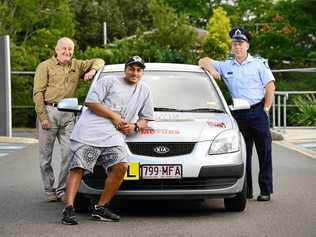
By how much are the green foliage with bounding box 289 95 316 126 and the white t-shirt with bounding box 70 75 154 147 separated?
15079 millimetres

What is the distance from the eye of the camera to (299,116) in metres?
23.9

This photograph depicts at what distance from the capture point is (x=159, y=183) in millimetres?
8789

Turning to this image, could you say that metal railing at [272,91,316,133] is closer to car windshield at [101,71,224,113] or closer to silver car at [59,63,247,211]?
car windshield at [101,71,224,113]

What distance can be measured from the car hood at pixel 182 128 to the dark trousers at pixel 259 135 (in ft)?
3.16

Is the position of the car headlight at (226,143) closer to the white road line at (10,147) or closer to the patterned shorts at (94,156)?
the patterned shorts at (94,156)

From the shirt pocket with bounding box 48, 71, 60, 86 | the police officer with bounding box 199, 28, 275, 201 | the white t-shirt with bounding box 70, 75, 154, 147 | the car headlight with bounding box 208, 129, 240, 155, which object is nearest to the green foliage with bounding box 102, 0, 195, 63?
the police officer with bounding box 199, 28, 275, 201

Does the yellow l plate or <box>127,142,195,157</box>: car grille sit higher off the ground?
<box>127,142,195,157</box>: car grille

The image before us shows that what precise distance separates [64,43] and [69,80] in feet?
1.38

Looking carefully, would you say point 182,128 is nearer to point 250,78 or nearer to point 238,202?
point 238,202

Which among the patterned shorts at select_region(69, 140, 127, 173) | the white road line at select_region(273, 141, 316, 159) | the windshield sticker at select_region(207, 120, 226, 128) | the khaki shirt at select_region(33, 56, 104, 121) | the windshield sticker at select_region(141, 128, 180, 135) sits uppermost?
the khaki shirt at select_region(33, 56, 104, 121)

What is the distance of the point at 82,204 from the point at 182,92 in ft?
5.36

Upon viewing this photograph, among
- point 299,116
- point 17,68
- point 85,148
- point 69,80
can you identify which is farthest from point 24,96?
point 85,148

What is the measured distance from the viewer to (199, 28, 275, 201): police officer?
33.7 ft

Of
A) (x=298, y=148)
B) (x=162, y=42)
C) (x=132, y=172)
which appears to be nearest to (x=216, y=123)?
(x=132, y=172)
